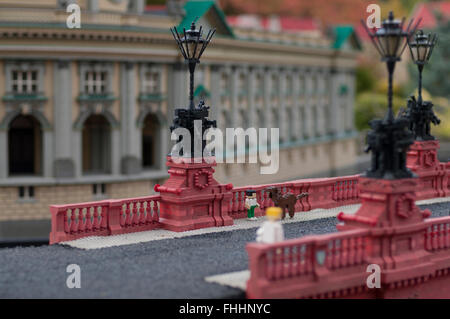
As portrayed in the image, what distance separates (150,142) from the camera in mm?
46969

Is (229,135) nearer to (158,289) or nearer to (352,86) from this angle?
(352,86)

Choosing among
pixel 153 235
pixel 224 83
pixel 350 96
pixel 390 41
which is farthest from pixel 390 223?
pixel 350 96

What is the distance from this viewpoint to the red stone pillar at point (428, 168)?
2748 centimetres

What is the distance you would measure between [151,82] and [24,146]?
741cm

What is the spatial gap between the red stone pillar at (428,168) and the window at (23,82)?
2038 centimetres

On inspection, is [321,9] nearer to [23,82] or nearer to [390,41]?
[23,82]

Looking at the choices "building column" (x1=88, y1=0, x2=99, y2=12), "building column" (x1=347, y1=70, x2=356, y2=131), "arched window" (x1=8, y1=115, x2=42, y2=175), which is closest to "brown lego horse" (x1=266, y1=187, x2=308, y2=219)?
"building column" (x1=88, y1=0, x2=99, y2=12)

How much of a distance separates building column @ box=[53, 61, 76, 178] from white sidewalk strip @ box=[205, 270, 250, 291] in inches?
996

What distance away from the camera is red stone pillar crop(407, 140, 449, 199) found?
27484 mm

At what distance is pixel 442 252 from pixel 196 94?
29.6 m

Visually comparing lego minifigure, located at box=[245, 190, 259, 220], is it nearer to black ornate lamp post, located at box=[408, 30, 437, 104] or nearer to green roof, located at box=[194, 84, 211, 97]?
black ornate lamp post, located at box=[408, 30, 437, 104]

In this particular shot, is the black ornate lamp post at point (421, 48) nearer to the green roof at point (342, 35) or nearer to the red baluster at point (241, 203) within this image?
the red baluster at point (241, 203)

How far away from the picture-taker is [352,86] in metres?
72.9

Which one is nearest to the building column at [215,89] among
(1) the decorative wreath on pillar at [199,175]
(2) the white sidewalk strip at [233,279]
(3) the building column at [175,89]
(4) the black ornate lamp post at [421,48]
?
(3) the building column at [175,89]
